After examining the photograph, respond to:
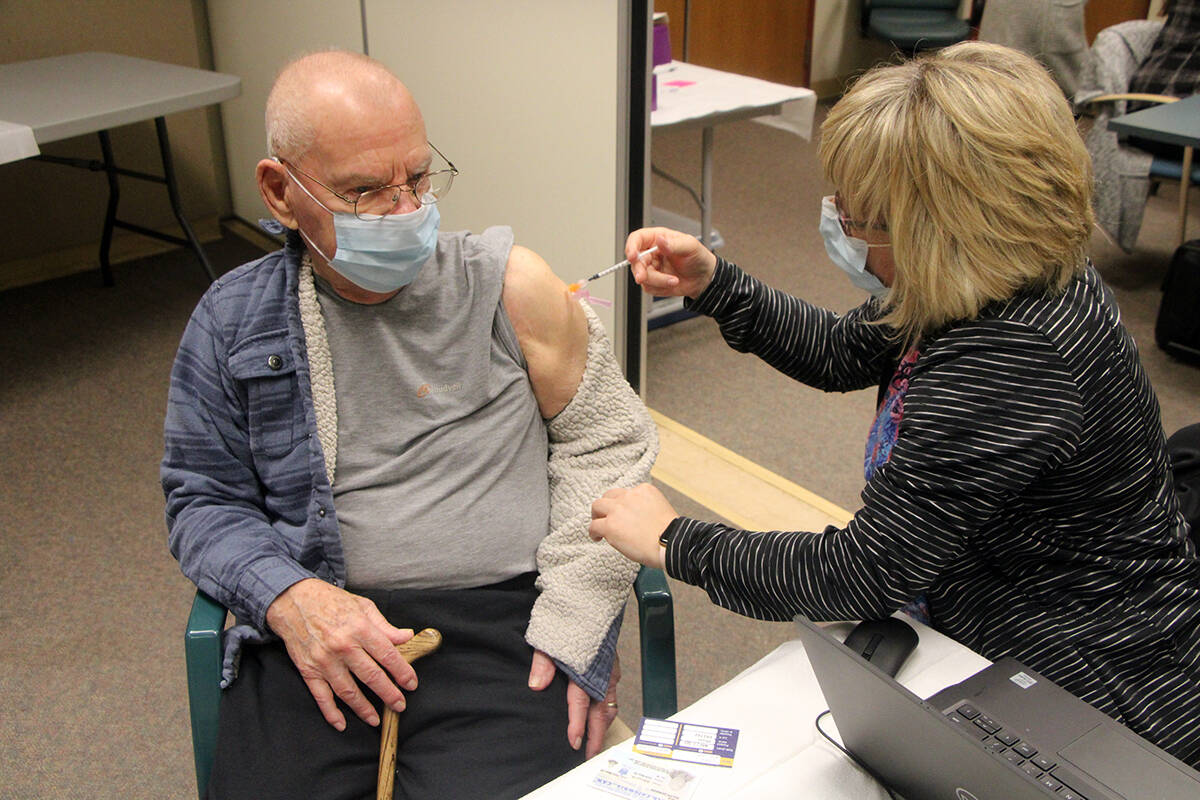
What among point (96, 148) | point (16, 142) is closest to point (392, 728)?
point (16, 142)

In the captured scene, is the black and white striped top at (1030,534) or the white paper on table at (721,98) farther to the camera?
the white paper on table at (721,98)

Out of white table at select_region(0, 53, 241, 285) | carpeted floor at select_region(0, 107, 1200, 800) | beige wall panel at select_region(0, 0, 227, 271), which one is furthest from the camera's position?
beige wall panel at select_region(0, 0, 227, 271)

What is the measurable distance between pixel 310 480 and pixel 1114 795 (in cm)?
98

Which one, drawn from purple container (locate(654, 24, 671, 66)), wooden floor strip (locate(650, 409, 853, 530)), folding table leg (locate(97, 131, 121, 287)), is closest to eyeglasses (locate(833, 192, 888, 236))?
wooden floor strip (locate(650, 409, 853, 530))

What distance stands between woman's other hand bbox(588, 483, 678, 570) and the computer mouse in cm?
22

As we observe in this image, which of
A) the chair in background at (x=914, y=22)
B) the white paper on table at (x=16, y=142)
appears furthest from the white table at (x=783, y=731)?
the chair in background at (x=914, y=22)

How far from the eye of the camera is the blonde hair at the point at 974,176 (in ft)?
3.30

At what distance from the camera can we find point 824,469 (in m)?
2.77

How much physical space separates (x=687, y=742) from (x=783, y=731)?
0.31ft

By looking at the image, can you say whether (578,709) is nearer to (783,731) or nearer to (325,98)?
(783,731)

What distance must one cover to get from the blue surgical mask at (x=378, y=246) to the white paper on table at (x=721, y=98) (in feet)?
5.76

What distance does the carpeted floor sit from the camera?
199 centimetres

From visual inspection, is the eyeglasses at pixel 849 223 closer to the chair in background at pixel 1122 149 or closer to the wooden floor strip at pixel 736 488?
the wooden floor strip at pixel 736 488

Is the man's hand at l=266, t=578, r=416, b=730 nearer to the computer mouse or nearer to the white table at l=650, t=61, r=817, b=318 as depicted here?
the computer mouse
